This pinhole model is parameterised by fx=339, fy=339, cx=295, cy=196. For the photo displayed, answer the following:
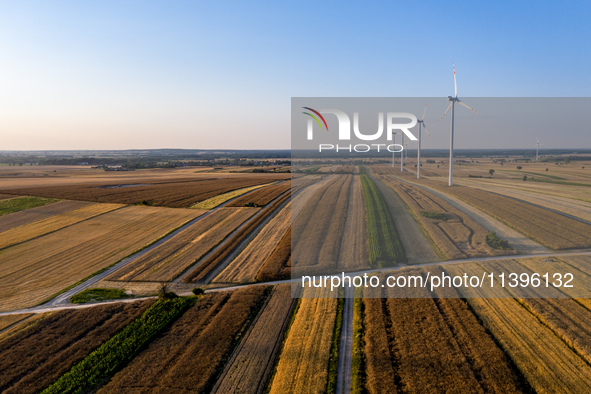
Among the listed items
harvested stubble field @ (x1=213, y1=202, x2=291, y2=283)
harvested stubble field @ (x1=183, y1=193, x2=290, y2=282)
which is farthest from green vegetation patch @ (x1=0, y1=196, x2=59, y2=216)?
harvested stubble field @ (x1=213, y1=202, x2=291, y2=283)

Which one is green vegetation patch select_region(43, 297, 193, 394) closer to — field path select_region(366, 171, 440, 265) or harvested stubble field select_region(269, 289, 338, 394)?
harvested stubble field select_region(269, 289, 338, 394)

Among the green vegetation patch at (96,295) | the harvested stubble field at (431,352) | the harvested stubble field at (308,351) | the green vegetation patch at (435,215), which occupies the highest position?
the green vegetation patch at (435,215)

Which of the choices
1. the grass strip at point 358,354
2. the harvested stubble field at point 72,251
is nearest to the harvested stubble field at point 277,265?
the grass strip at point 358,354

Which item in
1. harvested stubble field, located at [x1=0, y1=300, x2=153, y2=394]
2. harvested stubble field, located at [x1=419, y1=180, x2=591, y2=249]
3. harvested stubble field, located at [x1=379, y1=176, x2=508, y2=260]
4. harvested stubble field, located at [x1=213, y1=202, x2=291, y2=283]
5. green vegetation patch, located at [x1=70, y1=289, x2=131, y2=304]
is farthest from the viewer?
harvested stubble field, located at [x1=419, y1=180, x2=591, y2=249]

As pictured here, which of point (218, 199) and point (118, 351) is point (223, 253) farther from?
point (218, 199)

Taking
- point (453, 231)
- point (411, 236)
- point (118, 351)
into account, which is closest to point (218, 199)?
point (411, 236)

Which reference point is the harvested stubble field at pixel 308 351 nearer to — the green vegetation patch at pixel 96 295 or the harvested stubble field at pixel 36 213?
the green vegetation patch at pixel 96 295
